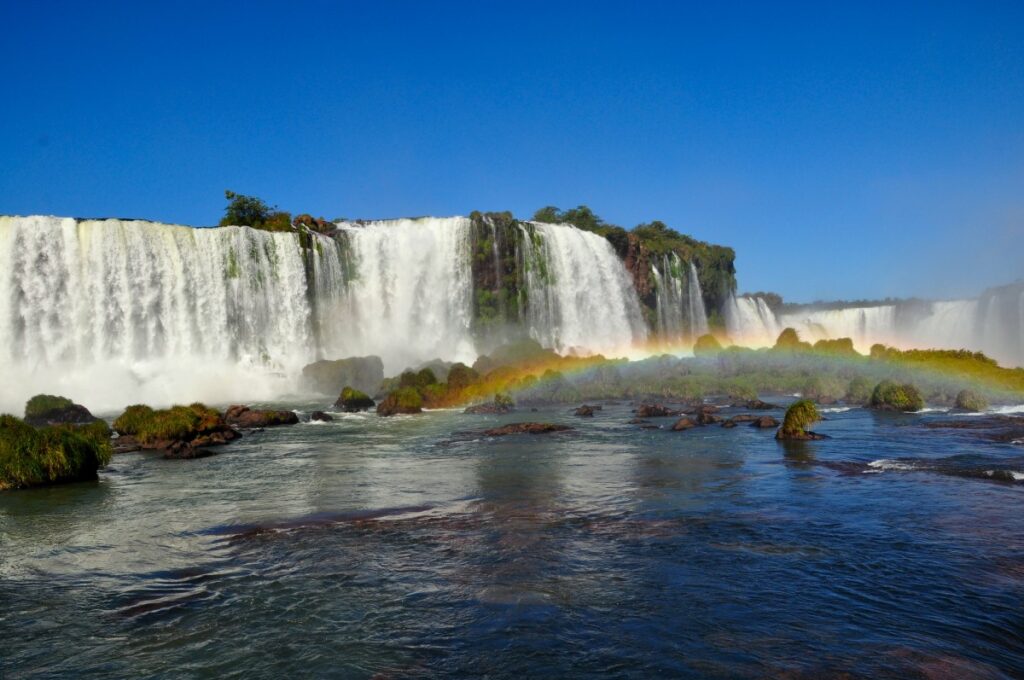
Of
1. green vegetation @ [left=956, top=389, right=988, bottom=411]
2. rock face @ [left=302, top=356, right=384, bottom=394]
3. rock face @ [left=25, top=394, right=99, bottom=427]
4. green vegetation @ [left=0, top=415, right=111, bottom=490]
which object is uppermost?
rock face @ [left=302, top=356, right=384, bottom=394]

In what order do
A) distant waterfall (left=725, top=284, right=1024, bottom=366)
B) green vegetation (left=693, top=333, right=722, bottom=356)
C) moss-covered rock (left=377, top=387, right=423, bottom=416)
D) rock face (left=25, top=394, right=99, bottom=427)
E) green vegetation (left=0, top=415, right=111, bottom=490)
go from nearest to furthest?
green vegetation (left=0, top=415, right=111, bottom=490) → rock face (left=25, top=394, right=99, bottom=427) → moss-covered rock (left=377, top=387, right=423, bottom=416) → green vegetation (left=693, top=333, right=722, bottom=356) → distant waterfall (left=725, top=284, right=1024, bottom=366)

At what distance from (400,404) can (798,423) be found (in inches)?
691

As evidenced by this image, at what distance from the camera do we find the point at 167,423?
23984 mm

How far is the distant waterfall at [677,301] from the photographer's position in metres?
71.7

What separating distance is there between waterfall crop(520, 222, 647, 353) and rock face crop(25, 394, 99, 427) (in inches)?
1360

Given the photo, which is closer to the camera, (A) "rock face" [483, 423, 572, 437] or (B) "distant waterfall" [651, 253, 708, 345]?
(A) "rock face" [483, 423, 572, 437]

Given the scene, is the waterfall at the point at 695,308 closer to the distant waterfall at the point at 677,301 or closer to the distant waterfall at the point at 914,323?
the distant waterfall at the point at 677,301

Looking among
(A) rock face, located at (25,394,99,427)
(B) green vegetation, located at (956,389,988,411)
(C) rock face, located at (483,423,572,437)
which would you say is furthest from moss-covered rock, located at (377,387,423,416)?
(B) green vegetation, located at (956,389,988,411)

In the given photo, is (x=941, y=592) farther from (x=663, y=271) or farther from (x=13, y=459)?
(x=663, y=271)

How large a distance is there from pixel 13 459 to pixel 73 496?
2.04m

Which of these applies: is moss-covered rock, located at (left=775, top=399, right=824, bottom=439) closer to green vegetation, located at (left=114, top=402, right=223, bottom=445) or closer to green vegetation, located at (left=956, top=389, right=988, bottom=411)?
green vegetation, located at (left=956, top=389, right=988, bottom=411)

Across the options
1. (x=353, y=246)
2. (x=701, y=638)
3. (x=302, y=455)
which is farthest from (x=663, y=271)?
(x=701, y=638)

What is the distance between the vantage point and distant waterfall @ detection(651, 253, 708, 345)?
71688 mm

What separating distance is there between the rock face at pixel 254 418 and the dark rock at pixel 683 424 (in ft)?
47.9
